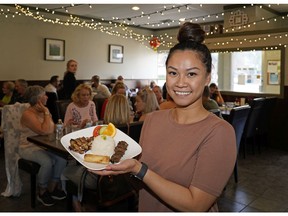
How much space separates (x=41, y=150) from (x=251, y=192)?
2409 millimetres

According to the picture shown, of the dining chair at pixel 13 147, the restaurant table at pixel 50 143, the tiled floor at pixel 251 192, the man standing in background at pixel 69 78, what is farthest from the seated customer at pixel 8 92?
the restaurant table at pixel 50 143

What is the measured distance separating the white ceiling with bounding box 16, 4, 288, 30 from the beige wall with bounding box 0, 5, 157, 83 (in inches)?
18.5

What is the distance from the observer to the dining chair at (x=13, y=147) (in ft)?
9.99

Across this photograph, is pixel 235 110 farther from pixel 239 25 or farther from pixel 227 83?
pixel 227 83

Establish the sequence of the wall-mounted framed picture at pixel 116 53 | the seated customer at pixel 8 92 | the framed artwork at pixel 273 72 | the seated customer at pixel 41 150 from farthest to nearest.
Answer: the wall-mounted framed picture at pixel 116 53 → the framed artwork at pixel 273 72 → the seated customer at pixel 8 92 → the seated customer at pixel 41 150

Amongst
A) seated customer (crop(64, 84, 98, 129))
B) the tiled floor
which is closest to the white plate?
the tiled floor

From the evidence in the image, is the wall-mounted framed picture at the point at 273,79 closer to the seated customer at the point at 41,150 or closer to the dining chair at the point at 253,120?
the dining chair at the point at 253,120

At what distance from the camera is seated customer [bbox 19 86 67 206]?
9.63 ft

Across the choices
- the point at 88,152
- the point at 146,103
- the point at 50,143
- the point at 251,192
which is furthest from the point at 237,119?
the point at 88,152

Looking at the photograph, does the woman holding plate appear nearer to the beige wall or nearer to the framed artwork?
the framed artwork

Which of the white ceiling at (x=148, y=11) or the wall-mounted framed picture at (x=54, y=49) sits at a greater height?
the white ceiling at (x=148, y=11)

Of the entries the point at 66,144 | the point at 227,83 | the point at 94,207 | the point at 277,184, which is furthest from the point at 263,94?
the point at 66,144

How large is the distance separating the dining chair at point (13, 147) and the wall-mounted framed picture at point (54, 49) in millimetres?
4184

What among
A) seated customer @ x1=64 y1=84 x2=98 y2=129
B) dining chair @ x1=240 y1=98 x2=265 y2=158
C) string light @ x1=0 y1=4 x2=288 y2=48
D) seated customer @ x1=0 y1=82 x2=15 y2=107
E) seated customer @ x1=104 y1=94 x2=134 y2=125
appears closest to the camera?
seated customer @ x1=104 y1=94 x2=134 y2=125
